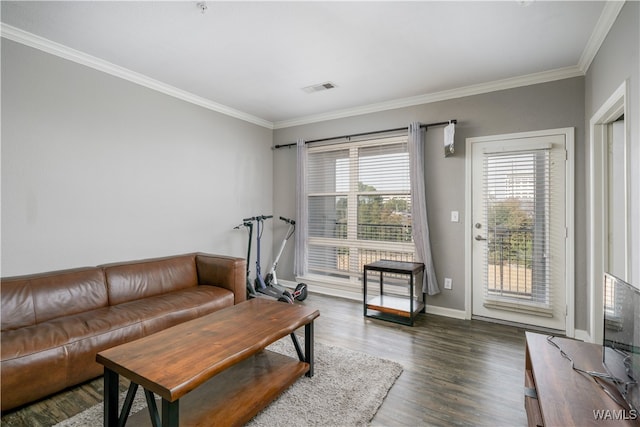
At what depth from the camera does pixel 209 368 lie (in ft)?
4.81

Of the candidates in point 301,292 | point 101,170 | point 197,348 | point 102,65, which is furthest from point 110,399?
point 102,65

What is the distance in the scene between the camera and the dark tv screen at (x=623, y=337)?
115 cm

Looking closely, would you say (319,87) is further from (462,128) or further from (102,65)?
(102,65)

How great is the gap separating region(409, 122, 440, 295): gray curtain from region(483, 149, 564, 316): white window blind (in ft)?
2.02

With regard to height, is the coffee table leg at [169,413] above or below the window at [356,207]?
below

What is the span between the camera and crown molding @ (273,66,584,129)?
3072 mm

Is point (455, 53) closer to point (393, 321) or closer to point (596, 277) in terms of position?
point (596, 277)

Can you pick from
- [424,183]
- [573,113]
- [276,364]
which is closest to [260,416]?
[276,364]

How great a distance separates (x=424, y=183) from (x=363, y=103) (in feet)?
4.46

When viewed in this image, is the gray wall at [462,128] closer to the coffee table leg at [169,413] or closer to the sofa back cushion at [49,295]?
the coffee table leg at [169,413]

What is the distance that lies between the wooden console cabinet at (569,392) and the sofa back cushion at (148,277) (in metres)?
3.14

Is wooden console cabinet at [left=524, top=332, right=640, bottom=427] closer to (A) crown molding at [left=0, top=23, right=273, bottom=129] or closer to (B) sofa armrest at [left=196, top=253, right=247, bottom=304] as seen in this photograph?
(B) sofa armrest at [left=196, top=253, right=247, bottom=304]

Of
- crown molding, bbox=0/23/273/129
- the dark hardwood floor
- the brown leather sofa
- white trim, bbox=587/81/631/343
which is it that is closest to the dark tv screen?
the dark hardwood floor

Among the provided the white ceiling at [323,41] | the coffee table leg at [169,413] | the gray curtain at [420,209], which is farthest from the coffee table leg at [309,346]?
the white ceiling at [323,41]
